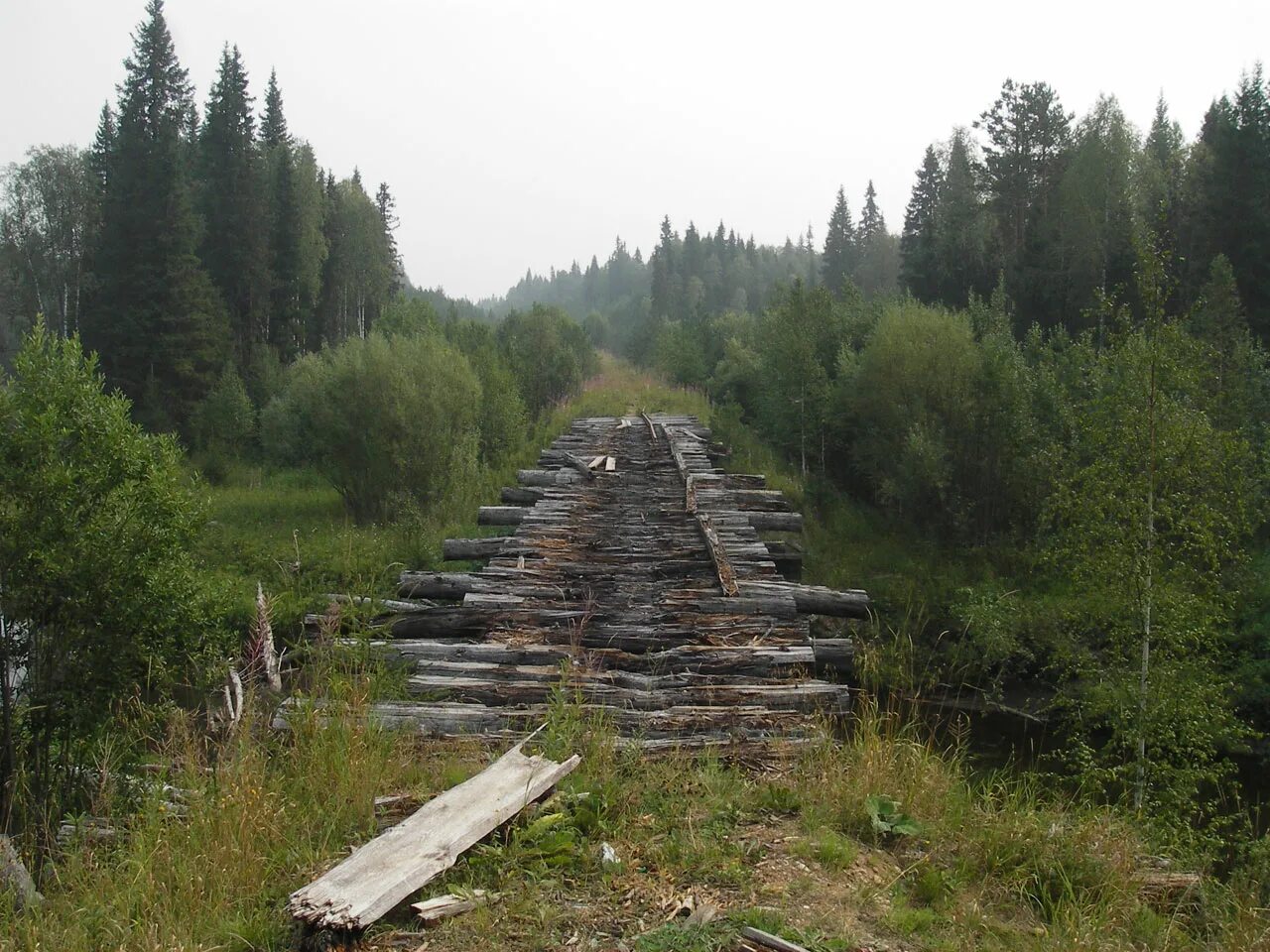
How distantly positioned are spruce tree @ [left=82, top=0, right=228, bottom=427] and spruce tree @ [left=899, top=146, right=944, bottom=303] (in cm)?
2648

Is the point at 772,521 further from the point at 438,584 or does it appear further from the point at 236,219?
the point at 236,219

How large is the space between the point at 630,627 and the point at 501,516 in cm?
551

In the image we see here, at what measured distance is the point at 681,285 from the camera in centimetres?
8306

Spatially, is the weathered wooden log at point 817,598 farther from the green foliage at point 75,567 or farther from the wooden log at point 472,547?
the green foliage at point 75,567

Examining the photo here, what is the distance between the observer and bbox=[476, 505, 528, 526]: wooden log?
1236cm

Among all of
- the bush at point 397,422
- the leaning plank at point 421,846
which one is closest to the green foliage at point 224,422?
the bush at point 397,422

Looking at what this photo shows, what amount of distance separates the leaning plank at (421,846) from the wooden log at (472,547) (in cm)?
578

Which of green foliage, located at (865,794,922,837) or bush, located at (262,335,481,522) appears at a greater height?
bush, located at (262,335,481,522)

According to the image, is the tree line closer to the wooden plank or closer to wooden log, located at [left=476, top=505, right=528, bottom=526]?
the wooden plank

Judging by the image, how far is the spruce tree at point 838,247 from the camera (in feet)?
211

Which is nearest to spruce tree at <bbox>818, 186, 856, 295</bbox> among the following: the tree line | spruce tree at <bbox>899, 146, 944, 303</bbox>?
spruce tree at <bbox>899, 146, 944, 303</bbox>

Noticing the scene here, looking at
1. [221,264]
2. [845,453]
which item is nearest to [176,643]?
[845,453]

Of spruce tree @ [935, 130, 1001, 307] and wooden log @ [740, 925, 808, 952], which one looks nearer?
wooden log @ [740, 925, 808, 952]

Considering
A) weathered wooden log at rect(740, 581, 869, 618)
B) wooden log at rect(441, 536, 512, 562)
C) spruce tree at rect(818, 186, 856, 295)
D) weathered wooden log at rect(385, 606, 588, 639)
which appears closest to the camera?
weathered wooden log at rect(385, 606, 588, 639)
